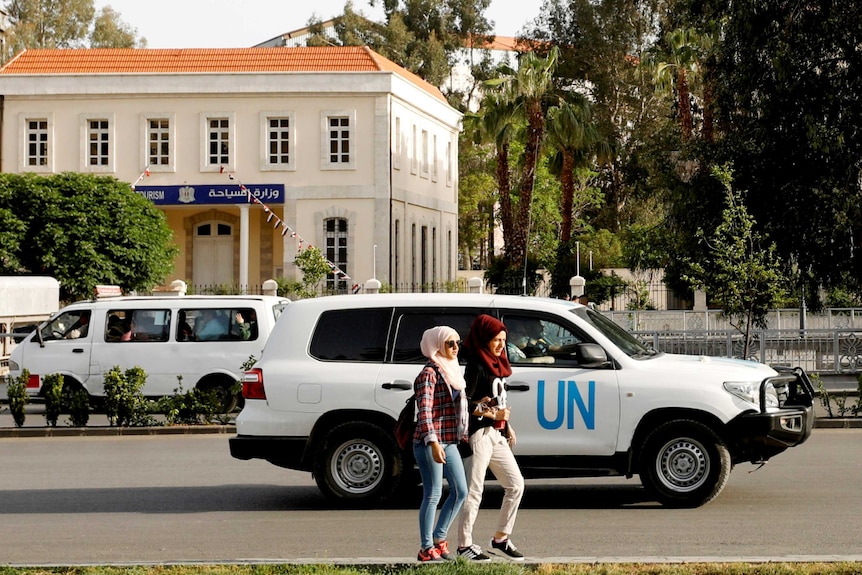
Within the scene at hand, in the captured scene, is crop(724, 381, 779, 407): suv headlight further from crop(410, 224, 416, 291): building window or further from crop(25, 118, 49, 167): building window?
crop(410, 224, 416, 291): building window

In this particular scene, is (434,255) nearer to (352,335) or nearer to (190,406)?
(190,406)

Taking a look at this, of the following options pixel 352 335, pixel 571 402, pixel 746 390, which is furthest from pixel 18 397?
pixel 746 390

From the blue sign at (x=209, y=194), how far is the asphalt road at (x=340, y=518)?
36.0 metres

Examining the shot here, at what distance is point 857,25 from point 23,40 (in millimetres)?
52968

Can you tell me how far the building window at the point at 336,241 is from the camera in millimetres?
52250

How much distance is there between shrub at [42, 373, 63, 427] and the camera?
21.2m

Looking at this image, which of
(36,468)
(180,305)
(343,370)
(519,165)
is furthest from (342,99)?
(343,370)

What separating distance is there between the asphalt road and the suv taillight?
98cm

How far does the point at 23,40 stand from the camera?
72.2m

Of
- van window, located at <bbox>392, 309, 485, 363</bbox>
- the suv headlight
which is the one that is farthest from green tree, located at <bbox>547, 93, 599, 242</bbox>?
the suv headlight

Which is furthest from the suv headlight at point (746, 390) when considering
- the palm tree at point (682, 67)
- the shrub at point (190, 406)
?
the palm tree at point (682, 67)

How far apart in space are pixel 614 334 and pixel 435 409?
Answer: 12.7 ft

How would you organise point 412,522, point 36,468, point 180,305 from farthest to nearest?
point 180,305
point 36,468
point 412,522

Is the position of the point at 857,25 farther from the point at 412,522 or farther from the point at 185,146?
the point at 185,146
